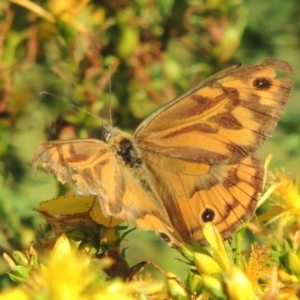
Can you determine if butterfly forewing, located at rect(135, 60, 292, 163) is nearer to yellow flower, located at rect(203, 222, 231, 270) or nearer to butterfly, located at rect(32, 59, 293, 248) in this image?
butterfly, located at rect(32, 59, 293, 248)

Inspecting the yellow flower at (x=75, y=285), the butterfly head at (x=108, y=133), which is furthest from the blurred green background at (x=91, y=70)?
the yellow flower at (x=75, y=285)

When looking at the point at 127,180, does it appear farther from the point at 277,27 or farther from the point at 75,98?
the point at 277,27

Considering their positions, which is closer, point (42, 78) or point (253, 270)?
point (253, 270)

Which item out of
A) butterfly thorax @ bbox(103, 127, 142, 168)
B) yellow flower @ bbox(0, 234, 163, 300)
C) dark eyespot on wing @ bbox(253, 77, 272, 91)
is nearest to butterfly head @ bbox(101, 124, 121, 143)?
butterfly thorax @ bbox(103, 127, 142, 168)

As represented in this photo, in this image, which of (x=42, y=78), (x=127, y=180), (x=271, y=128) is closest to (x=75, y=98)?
(x=42, y=78)

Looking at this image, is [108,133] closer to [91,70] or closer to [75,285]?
[91,70]

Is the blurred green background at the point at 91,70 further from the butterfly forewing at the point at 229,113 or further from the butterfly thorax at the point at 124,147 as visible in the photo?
the butterfly forewing at the point at 229,113

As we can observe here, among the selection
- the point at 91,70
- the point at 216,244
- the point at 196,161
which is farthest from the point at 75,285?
the point at 91,70
